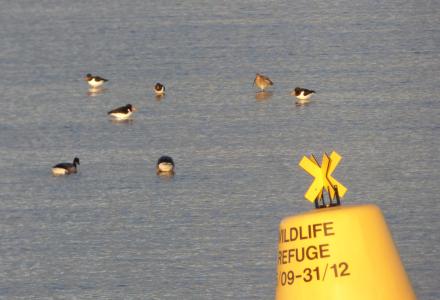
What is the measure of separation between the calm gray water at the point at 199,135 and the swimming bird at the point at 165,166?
7 centimetres

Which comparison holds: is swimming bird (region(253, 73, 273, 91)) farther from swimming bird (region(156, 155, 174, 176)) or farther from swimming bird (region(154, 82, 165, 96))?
swimming bird (region(156, 155, 174, 176))

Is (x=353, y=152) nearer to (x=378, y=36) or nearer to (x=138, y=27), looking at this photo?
(x=378, y=36)

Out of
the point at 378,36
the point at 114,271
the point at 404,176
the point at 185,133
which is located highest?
the point at 378,36

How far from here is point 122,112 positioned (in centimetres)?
1116

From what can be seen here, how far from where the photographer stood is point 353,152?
392 inches

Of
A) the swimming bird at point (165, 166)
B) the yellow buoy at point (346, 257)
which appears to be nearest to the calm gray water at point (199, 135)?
the swimming bird at point (165, 166)

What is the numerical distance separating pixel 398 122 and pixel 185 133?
1892 mm

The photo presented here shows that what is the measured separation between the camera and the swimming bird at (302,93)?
11.2 metres

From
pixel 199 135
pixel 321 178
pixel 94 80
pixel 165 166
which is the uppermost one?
pixel 94 80

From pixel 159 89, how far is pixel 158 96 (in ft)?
0.48

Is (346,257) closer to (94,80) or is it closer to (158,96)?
(158,96)

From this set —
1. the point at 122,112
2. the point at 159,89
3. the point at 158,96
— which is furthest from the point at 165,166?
the point at 158,96

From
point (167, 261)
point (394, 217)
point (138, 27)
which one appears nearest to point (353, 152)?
point (394, 217)

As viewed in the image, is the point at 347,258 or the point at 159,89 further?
the point at 159,89
